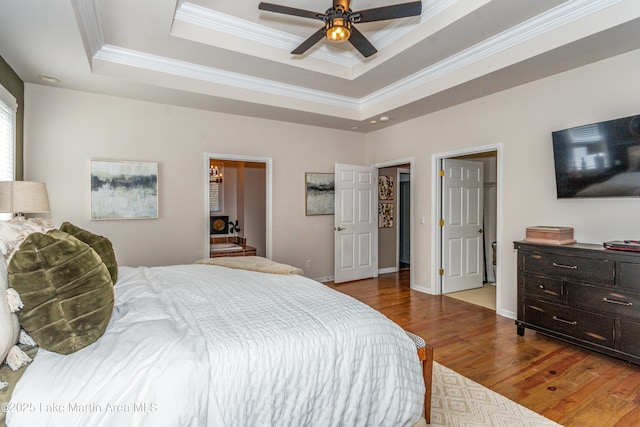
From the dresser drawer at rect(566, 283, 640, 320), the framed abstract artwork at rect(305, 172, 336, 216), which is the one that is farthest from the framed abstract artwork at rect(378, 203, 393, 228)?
the dresser drawer at rect(566, 283, 640, 320)

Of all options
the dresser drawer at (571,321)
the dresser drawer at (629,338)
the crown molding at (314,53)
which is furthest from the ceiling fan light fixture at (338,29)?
the dresser drawer at (629,338)

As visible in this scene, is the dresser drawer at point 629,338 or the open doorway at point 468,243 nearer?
the dresser drawer at point 629,338

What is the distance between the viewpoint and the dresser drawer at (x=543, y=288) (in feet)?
9.62

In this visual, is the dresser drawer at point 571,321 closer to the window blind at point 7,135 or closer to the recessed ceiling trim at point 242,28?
the recessed ceiling trim at point 242,28

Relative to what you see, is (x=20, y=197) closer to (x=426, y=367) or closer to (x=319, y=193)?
(x=426, y=367)

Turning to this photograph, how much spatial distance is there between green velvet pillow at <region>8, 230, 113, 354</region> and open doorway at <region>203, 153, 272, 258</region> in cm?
466

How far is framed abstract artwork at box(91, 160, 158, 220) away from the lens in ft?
12.6

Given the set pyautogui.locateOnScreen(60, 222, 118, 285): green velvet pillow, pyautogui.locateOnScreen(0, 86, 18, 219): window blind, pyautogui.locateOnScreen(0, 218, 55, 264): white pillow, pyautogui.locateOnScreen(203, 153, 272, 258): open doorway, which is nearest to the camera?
pyautogui.locateOnScreen(0, 218, 55, 264): white pillow

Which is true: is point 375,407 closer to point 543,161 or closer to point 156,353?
point 156,353

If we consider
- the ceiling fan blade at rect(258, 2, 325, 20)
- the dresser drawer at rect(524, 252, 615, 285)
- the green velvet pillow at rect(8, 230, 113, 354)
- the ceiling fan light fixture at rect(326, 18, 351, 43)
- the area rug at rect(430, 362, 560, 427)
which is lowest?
the area rug at rect(430, 362, 560, 427)

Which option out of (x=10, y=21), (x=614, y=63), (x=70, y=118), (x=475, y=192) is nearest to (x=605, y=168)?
(x=614, y=63)

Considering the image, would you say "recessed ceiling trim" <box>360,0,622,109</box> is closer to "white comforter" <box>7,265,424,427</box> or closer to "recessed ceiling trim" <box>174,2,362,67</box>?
"recessed ceiling trim" <box>174,2,362,67</box>

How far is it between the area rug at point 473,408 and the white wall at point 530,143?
1.87 meters

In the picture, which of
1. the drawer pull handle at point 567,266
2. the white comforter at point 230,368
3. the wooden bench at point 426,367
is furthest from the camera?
the drawer pull handle at point 567,266
